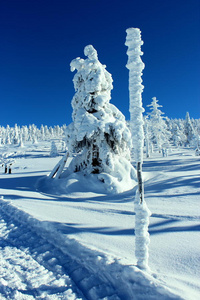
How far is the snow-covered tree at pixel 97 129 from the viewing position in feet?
40.6

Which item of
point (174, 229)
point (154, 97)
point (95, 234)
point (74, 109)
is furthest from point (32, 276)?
point (154, 97)

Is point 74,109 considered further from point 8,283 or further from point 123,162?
point 8,283

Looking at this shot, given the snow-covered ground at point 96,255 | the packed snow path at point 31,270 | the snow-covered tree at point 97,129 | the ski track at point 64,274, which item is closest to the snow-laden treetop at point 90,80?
the snow-covered tree at point 97,129

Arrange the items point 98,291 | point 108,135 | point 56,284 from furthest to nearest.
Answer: point 108,135
point 56,284
point 98,291

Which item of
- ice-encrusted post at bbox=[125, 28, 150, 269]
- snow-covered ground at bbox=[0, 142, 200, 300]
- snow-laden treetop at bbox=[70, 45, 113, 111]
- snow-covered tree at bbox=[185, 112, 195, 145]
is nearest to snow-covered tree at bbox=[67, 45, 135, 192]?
snow-laden treetop at bbox=[70, 45, 113, 111]

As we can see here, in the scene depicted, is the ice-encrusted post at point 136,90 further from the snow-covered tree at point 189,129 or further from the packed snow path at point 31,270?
the snow-covered tree at point 189,129

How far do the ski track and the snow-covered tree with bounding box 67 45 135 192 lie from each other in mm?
7606

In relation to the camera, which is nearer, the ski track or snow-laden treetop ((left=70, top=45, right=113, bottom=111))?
the ski track

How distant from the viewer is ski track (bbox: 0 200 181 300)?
106 inches

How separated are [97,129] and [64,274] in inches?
390

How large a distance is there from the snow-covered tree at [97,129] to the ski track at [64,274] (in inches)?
299

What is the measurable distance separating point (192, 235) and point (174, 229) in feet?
1.71

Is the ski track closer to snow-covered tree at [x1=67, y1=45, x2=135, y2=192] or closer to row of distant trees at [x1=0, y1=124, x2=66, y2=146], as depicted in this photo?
snow-covered tree at [x1=67, y1=45, x2=135, y2=192]

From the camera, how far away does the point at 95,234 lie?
4832 mm
